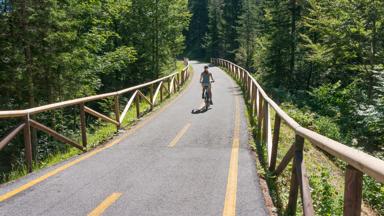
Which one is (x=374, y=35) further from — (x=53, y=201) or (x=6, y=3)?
(x=53, y=201)

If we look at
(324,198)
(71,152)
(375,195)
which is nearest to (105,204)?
(324,198)

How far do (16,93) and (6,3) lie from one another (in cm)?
385

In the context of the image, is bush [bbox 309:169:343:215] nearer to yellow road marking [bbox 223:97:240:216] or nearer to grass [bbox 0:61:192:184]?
yellow road marking [bbox 223:97:240:216]

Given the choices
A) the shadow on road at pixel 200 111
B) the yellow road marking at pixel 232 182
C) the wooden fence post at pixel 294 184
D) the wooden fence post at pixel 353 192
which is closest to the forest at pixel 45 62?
the yellow road marking at pixel 232 182

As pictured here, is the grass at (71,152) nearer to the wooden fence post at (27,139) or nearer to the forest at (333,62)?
the wooden fence post at (27,139)

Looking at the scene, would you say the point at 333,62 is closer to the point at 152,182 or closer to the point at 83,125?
the point at 83,125

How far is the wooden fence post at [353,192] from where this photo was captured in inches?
115

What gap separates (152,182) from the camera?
6918 millimetres

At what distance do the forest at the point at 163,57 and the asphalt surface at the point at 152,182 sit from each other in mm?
1867

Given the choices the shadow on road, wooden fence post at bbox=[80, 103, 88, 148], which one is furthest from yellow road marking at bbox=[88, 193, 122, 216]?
the shadow on road

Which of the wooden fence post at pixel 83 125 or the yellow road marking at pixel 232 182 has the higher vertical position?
the wooden fence post at pixel 83 125

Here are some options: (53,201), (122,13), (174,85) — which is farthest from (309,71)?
(53,201)

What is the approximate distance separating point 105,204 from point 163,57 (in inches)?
1255

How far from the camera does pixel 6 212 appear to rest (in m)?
5.49
